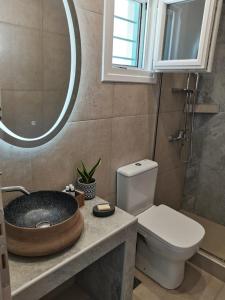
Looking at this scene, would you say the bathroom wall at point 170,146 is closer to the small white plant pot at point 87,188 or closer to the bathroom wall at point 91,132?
the bathroom wall at point 91,132

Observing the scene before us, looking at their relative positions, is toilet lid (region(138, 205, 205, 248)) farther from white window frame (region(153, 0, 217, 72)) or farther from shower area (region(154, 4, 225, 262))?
white window frame (region(153, 0, 217, 72))

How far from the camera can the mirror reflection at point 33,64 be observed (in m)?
1.10

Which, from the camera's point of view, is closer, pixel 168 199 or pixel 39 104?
pixel 39 104

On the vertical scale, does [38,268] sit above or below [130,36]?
below

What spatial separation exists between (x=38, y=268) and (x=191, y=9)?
1.82 metres

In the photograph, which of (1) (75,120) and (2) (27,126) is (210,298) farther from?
(2) (27,126)

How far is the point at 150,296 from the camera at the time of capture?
1.71 meters

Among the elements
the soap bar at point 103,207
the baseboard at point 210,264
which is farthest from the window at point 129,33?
the baseboard at point 210,264

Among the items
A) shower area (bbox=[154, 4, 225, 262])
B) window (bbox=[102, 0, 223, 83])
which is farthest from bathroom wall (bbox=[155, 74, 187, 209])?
window (bbox=[102, 0, 223, 83])

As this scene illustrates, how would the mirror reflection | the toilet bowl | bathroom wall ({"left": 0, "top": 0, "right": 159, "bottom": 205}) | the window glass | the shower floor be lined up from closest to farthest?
the mirror reflection, bathroom wall ({"left": 0, "top": 0, "right": 159, "bottom": 205}), the toilet bowl, the window glass, the shower floor

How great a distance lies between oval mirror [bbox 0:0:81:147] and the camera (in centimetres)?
111

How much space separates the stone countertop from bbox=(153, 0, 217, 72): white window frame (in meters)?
1.10

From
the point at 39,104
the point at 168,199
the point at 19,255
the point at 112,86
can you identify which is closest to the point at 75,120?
the point at 39,104

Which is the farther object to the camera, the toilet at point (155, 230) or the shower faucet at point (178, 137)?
the shower faucet at point (178, 137)
